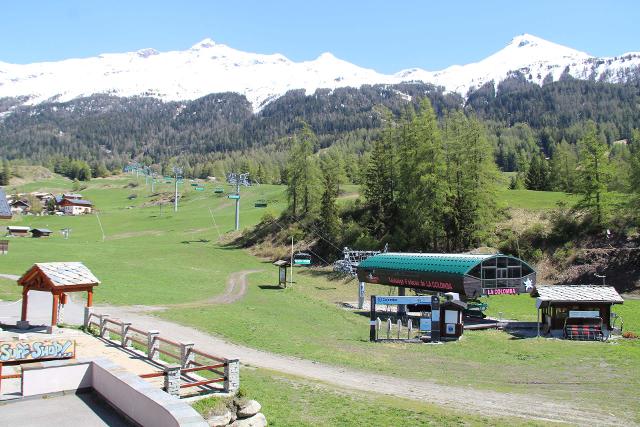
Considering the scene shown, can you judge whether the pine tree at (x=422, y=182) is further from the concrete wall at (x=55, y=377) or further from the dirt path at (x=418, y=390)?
the concrete wall at (x=55, y=377)

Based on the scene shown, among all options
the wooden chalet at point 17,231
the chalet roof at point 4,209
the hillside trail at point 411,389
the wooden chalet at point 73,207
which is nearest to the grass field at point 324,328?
the hillside trail at point 411,389

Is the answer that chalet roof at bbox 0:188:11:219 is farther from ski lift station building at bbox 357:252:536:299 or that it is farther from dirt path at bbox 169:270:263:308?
ski lift station building at bbox 357:252:536:299

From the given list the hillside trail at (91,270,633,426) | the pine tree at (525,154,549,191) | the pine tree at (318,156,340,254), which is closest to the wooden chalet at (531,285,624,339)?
the hillside trail at (91,270,633,426)

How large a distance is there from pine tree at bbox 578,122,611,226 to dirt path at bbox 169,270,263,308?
34.8m

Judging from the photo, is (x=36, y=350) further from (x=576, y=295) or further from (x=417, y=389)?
(x=576, y=295)

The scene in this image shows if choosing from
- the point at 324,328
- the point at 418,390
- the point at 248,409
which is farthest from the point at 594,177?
the point at 248,409

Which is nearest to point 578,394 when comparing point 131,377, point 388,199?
point 131,377

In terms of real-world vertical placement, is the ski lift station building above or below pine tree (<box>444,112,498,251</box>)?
below

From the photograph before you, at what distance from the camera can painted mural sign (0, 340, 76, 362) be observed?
60.5 ft

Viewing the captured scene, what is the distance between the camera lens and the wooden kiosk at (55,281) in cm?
2553

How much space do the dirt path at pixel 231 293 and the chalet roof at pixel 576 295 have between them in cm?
2264

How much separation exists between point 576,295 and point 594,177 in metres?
24.2

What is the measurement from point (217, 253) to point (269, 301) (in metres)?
34.4

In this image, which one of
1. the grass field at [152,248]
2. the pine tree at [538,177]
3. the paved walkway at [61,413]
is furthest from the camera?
the pine tree at [538,177]
